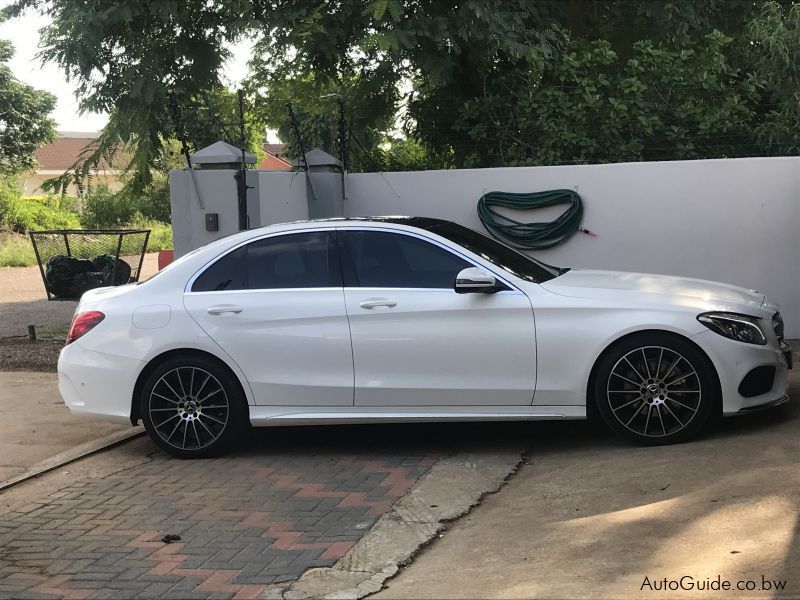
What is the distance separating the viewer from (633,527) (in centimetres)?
504

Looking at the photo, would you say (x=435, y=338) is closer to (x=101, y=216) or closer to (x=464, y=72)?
(x=464, y=72)

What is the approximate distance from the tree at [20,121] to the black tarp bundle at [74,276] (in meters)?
34.0

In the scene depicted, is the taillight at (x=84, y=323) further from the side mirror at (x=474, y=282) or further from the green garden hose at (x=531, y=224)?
the green garden hose at (x=531, y=224)

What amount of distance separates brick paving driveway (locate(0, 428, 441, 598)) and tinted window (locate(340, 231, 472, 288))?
3.92 ft

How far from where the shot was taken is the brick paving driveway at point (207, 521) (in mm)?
4898

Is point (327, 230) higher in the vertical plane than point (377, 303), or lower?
higher

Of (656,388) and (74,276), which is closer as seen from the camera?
(656,388)

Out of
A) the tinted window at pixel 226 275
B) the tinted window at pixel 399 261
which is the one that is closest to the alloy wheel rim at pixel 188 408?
the tinted window at pixel 226 275

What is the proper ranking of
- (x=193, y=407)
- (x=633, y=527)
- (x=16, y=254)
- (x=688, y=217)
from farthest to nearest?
(x=16, y=254), (x=688, y=217), (x=193, y=407), (x=633, y=527)

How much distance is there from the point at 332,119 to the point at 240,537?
43.5ft

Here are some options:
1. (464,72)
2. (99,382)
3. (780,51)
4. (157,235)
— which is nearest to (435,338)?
(99,382)

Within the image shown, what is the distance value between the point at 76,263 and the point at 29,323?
131 inches

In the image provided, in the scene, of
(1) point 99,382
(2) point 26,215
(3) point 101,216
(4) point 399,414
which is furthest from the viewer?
(2) point 26,215

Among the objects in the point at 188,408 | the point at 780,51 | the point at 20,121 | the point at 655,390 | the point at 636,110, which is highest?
the point at 20,121
